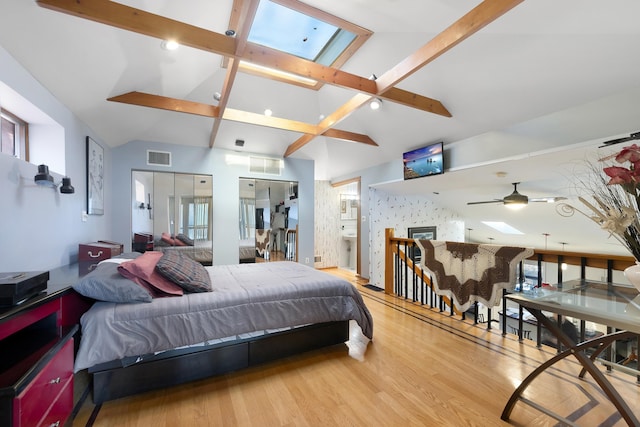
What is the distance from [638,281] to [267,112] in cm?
408

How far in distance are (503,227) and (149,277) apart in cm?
751

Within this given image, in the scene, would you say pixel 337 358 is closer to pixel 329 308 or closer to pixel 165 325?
pixel 329 308

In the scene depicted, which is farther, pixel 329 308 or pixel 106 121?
pixel 106 121

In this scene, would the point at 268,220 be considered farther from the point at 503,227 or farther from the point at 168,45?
the point at 503,227

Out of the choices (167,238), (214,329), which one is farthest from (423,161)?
(167,238)

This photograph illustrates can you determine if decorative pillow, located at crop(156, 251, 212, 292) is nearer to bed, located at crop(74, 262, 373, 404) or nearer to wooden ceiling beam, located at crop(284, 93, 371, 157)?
bed, located at crop(74, 262, 373, 404)

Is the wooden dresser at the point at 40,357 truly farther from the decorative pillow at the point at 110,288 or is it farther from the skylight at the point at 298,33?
the skylight at the point at 298,33

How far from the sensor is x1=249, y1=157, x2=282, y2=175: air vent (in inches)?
202

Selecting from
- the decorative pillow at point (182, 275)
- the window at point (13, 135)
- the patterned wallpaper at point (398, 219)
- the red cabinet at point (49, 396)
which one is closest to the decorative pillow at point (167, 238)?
the window at point (13, 135)

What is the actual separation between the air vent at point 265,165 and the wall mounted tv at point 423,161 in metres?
2.48

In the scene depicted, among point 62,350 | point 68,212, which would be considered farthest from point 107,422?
point 68,212

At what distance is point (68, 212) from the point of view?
2.52 metres

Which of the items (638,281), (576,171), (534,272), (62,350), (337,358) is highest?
(576,171)

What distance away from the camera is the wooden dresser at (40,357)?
972 mm
